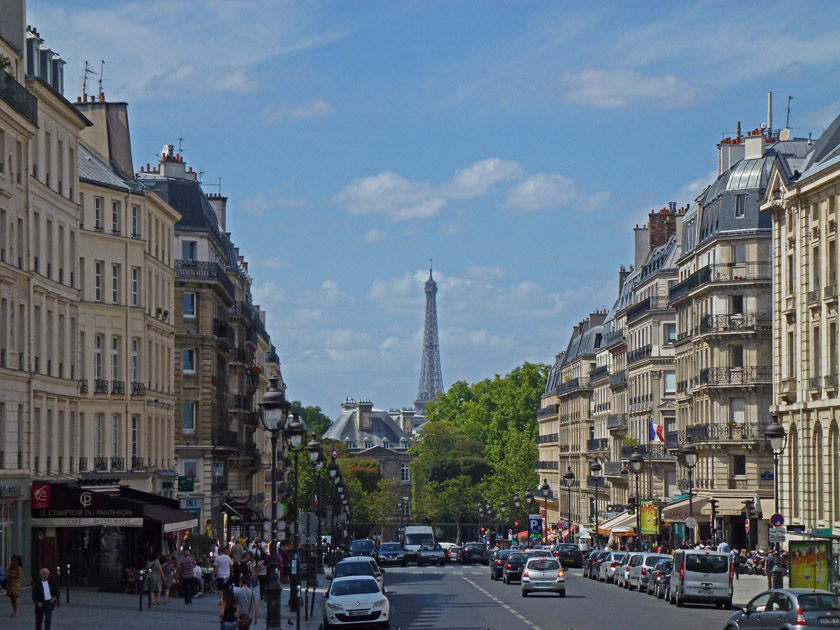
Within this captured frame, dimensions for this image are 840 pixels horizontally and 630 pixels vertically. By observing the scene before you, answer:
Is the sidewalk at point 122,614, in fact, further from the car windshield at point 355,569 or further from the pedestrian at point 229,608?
the pedestrian at point 229,608

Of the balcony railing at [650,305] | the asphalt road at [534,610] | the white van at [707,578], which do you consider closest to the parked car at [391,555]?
the balcony railing at [650,305]

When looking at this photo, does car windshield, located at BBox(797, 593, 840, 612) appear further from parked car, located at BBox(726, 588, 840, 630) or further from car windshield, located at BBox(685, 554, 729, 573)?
car windshield, located at BBox(685, 554, 729, 573)

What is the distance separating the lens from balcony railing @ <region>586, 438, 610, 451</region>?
117m

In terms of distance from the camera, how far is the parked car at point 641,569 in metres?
55.3

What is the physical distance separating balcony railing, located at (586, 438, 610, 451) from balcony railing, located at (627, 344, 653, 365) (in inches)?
472

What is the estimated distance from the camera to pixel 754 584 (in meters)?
58.8

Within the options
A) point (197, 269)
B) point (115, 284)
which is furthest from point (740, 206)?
point (115, 284)

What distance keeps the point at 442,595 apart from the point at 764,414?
2986 centimetres

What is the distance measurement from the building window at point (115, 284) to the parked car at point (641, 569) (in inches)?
855

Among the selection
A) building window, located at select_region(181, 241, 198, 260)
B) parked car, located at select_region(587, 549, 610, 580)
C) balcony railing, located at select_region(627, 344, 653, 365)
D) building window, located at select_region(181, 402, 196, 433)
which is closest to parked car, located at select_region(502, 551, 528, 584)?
parked car, located at select_region(587, 549, 610, 580)

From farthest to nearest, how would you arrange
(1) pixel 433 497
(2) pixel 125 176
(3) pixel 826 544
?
1. (1) pixel 433 497
2. (2) pixel 125 176
3. (3) pixel 826 544

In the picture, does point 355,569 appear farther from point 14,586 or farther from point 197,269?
point 197,269

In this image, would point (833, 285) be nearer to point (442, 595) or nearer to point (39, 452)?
point (442, 595)

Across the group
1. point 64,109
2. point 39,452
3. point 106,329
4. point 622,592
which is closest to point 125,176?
point 106,329
